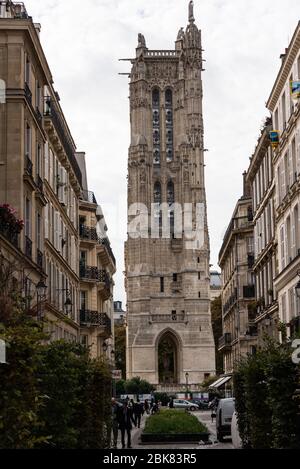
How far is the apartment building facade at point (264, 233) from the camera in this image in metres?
45.6

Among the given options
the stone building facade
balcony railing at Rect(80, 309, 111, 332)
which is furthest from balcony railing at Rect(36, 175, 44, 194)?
balcony railing at Rect(80, 309, 111, 332)

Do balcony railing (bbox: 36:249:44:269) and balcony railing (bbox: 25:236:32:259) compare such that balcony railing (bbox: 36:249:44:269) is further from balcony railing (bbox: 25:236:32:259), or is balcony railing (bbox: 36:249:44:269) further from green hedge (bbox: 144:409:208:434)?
green hedge (bbox: 144:409:208:434)

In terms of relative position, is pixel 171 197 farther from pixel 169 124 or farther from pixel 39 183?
pixel 39 183

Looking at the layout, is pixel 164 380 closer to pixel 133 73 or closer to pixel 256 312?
pixel 133 73

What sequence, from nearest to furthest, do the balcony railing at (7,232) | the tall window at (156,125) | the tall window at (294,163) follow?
the balcony railing at (7,232) → the tall window at (294,163) → the tall window at (156,125)

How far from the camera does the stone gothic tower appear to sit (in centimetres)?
11897

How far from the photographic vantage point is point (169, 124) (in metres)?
127

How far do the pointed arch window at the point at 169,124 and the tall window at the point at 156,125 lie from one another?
48.3 inches

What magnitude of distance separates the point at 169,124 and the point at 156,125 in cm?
177

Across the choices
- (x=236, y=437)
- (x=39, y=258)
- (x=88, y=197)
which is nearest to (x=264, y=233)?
(x=88, y=197)

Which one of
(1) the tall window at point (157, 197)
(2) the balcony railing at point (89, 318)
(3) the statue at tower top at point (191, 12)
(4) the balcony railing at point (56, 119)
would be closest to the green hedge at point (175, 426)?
(4) the balcony railing at point (56, 119)

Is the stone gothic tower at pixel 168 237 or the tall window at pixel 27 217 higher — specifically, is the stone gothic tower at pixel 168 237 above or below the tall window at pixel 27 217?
above

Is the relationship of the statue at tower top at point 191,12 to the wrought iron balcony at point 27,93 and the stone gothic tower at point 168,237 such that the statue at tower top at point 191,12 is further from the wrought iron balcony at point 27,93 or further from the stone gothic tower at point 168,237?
the wrought iron balcony at point 27,93
